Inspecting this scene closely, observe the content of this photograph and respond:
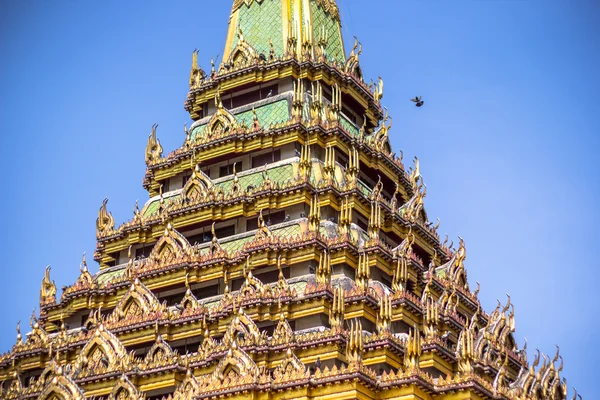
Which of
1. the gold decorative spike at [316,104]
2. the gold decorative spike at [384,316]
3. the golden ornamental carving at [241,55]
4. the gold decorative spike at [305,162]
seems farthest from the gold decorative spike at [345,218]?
the golden ornamental carving at [241,55]

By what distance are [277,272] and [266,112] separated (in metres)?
10.4

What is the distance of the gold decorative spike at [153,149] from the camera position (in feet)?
188

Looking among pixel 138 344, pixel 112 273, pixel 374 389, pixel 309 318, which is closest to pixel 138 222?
pixel 112 273

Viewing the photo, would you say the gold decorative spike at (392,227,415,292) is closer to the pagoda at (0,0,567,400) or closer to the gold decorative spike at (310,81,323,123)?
the pagoda at (0,0,567,400)

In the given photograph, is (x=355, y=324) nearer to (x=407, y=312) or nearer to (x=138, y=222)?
(x=407, y=312)

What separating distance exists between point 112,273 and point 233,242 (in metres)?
6.83

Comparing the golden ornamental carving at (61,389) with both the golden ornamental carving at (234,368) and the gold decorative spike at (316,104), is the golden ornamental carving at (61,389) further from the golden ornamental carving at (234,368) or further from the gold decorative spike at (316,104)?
the gold decorative spike at (316,104)

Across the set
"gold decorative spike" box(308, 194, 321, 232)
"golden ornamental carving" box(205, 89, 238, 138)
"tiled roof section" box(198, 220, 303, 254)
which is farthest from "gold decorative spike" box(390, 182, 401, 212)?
"golden ornamental carving" box(205, 89, 238, 138)

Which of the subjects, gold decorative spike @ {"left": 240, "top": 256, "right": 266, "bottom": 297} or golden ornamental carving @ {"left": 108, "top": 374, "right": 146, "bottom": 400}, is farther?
gold decorative spike @ {"left": 240, "top": 256, "right": 266, "bottom": 297}

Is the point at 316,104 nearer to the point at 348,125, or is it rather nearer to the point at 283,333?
the point at 348,125

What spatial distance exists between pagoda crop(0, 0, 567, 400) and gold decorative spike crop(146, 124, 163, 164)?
0.11 meters

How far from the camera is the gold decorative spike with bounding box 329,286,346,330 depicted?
43531mm

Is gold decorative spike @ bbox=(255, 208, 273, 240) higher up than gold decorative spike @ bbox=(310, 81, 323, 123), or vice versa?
gold decorative spike @ bbox=(310, 81, 323, 123)

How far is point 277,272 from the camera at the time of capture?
48.8 m
